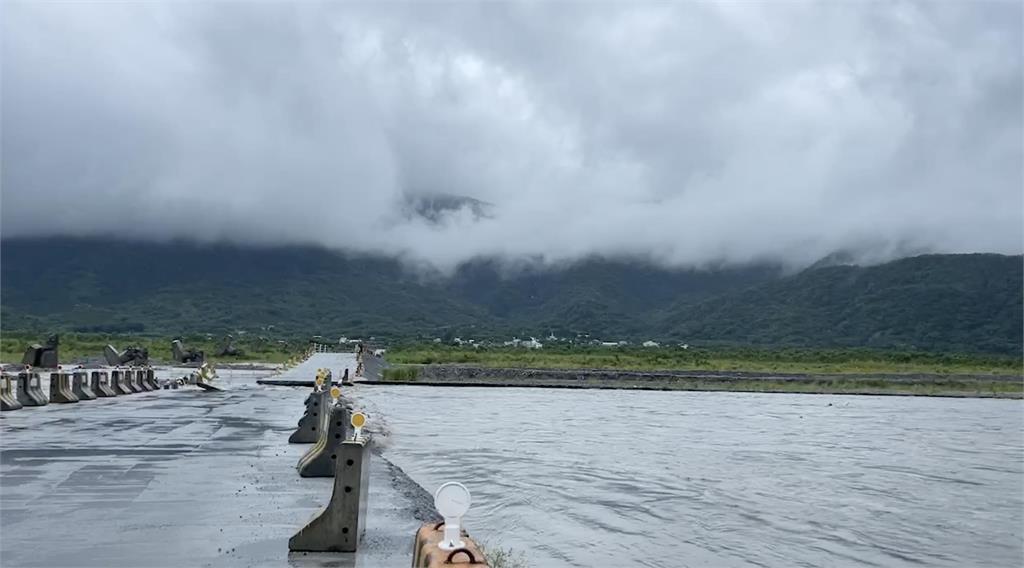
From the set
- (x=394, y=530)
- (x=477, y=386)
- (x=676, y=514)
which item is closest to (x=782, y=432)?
(x=676, y=514)

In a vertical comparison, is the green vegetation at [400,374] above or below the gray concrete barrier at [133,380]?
below

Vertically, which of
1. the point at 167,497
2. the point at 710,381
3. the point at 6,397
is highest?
the point at 6,397

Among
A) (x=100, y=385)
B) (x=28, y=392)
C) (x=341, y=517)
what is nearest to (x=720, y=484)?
(x=341, y=517)

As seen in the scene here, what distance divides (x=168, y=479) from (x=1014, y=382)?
279 feet

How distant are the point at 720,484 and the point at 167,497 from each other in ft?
35.6

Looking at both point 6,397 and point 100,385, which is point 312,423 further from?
point 100,385

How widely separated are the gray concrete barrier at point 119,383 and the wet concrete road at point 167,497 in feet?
37.4

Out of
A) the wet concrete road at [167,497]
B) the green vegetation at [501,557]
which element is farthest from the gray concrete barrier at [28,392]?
the green vegetation at [501,557]

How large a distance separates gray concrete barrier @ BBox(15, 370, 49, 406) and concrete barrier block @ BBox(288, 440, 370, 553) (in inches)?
793

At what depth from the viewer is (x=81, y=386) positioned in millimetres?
30578

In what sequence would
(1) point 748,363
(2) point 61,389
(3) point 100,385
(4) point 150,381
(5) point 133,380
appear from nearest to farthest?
(2) point 61,389 → (3) point 100,385 → (5) point 133,380 → (4) point 150,381 → (1) point 748,363

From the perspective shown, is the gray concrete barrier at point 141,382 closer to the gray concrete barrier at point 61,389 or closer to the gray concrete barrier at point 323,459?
the gray concrete barrier at point 61,389

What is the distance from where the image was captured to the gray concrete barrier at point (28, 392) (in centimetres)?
2633

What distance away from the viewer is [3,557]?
29.4 ft
